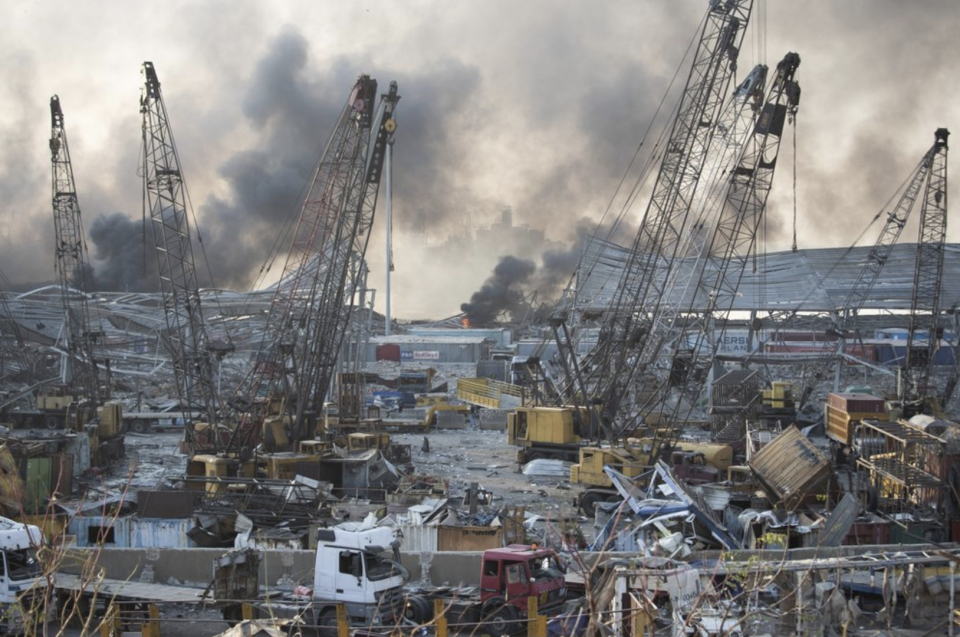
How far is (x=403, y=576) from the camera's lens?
39.5ft

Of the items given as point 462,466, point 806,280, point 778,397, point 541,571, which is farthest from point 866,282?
point 541,571

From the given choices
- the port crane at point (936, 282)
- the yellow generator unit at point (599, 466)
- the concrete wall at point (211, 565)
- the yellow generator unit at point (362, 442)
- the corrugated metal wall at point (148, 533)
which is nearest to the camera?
the concrete wall at point (211, 565)

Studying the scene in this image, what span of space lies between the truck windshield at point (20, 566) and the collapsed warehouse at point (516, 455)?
0.04 m

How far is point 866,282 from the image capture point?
48344mm

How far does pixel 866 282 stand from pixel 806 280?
3.68 m

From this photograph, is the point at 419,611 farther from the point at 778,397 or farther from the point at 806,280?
the point at 806,280

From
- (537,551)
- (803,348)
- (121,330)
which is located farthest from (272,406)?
(803,348)

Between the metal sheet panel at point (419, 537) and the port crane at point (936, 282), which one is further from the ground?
the port crane at point (936, 282)

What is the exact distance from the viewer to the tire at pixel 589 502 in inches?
841

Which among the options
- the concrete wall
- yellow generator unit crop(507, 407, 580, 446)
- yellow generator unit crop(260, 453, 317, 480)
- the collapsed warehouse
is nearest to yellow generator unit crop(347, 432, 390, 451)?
the collapsed warehouse

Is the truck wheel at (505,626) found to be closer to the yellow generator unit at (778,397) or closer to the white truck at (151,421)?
the yellow generator unit at (778,397)

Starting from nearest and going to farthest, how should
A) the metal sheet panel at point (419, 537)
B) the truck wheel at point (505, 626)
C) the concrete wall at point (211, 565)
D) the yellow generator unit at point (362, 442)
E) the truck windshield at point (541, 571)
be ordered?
the truck wheel at point (505, 626)
the truck windshield at point (541, 571)
the concrete wall at point (211, 565)
the metal sheet panel at point (419, 537)
the yellow generator unit at point (362, 442)

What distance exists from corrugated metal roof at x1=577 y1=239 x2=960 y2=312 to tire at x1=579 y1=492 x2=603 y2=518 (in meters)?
26.1

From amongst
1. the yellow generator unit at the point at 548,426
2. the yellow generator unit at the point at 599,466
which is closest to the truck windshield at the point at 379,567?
the yellow generator unit at the point at 599,466
